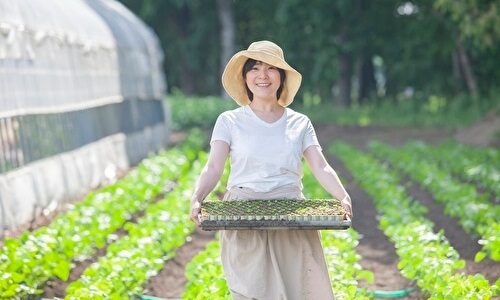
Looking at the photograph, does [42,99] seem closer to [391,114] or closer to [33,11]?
[33,11]

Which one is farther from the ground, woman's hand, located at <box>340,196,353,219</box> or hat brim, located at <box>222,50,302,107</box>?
hat brim, located at <box>222,50,302,107</box>

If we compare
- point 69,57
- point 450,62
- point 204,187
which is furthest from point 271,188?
point 450,62

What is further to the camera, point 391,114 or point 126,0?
point 126,0

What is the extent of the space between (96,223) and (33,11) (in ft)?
14.3

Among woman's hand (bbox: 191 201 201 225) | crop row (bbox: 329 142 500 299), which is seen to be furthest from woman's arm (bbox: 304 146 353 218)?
crop row (bbox: 329 142 500 299)

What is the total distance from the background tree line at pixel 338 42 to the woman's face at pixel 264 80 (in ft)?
79.2

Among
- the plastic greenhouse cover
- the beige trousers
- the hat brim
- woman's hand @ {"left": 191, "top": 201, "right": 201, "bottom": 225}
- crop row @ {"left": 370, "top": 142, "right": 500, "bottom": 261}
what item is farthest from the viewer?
the plastic greenhouse cover

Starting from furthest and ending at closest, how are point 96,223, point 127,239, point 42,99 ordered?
point 42,99 < point 96,223 < point 127,239

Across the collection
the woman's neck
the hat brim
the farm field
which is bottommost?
the farm field

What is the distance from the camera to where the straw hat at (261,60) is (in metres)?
5.78

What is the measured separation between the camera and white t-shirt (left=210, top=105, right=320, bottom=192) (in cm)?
573

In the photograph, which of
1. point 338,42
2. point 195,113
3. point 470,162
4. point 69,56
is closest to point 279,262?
point 69,56

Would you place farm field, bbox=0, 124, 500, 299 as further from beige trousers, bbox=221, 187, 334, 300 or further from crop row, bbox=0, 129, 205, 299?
beige trousers, bbox=221, 187, 334, 300

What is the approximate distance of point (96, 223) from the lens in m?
9.98
